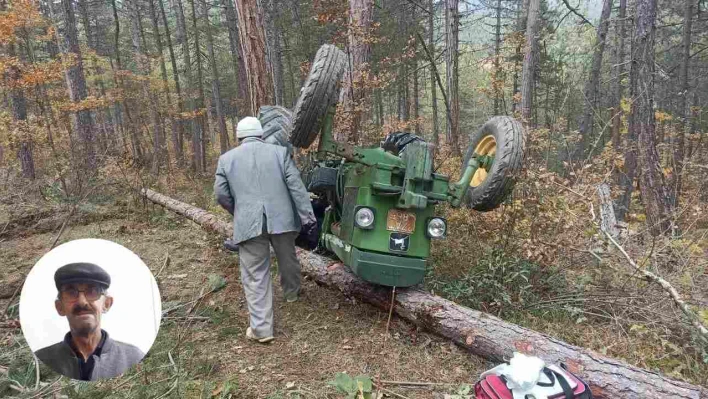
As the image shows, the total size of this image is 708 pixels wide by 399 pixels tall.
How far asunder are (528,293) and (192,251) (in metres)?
4.79

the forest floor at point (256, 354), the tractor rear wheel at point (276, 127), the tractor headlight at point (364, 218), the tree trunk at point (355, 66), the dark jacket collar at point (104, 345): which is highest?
the tree trunk at point (355, 66)

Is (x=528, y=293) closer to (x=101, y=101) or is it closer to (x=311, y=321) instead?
(x=311, y=321)

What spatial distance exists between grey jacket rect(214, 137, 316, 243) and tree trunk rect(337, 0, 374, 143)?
3542mm

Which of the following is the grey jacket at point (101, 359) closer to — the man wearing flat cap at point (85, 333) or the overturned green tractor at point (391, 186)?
the man wearing flat cap at point (85, 333)

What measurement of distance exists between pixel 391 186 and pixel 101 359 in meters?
2.73

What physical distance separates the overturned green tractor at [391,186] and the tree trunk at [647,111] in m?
4.44

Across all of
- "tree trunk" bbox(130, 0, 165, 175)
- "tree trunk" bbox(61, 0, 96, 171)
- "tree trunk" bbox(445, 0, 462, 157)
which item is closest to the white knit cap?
"tree trunk" bbox(445, 0, 462, 157)

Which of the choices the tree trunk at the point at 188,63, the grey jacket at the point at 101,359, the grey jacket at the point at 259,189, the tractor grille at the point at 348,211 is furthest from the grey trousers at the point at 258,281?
the tree trunk at the point at 188,63

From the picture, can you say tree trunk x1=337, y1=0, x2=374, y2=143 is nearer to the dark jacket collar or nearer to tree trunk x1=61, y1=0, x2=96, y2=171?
the dark jacket collar

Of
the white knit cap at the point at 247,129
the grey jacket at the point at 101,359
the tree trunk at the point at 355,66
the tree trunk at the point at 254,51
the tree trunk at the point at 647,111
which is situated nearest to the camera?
the grey jacket at the point at 101,359

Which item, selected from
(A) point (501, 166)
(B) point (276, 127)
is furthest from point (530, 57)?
(B) point (276, 127)

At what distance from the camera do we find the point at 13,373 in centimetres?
317

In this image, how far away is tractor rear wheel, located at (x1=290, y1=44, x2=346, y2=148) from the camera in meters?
3.70

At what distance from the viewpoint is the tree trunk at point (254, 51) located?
608 cm
